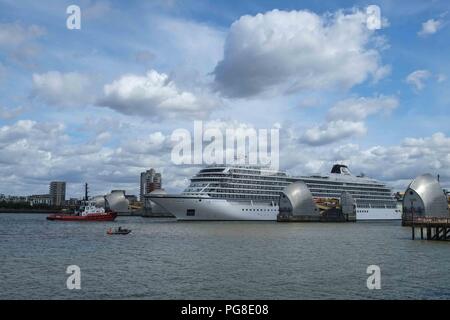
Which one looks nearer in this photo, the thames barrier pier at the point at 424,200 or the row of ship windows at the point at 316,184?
the thames barrier pier at the point at 424,200

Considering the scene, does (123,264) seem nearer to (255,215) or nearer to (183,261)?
(183,261)

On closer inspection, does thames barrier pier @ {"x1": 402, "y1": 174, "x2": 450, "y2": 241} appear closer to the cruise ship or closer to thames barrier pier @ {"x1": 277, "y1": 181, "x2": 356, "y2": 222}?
thames barrier pier @ {"x1": 277, "y1": 181, "x2": 356, "y2": 222}

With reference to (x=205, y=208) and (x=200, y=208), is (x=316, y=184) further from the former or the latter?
(x=200, y=208)

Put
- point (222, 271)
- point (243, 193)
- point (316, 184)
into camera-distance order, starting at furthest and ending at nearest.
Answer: point (316, 184)
point (243, 193)
point (222, 271)

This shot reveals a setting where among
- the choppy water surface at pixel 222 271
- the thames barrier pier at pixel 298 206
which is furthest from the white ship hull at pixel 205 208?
the choppy water surface at pixel 222 271

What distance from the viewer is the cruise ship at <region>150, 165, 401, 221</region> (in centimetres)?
10762

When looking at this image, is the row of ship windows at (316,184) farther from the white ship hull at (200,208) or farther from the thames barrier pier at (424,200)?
the thames barrier pier at (424,200)

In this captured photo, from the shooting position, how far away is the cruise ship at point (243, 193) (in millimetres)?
107625

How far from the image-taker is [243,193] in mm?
116562

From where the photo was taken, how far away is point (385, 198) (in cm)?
16012

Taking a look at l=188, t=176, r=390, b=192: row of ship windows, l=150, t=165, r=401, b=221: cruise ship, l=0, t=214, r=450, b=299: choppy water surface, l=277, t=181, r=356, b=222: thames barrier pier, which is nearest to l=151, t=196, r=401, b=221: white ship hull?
l=150, t=165, r=401, b=221: cruise ship

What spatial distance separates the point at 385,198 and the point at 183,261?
133668 mm

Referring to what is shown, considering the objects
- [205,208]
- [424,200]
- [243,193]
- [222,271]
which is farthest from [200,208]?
[222,271]
